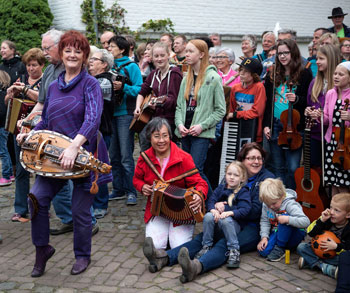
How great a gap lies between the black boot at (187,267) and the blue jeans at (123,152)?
2.37 meters

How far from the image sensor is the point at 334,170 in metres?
5.07

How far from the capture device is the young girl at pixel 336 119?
4973mm

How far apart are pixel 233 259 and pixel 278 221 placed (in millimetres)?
572

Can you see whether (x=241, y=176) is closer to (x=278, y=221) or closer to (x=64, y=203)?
(x=278, y=221)

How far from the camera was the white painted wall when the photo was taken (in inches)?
472

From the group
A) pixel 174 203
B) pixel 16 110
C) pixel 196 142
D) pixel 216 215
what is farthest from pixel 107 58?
pixel 216 215

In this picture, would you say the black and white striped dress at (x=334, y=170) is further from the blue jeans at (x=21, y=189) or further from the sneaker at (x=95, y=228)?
the blue jeans at (x=21, y=189)

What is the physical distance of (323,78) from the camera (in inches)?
216

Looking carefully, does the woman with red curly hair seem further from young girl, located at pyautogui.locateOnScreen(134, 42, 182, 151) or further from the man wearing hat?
the man wearing hat

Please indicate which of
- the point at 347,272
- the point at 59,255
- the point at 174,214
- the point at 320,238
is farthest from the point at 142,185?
the point at 347,272

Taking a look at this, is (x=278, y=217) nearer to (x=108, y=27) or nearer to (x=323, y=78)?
(x=323, y=78)

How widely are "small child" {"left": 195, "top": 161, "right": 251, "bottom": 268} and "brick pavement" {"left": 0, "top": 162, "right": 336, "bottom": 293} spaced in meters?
0.23

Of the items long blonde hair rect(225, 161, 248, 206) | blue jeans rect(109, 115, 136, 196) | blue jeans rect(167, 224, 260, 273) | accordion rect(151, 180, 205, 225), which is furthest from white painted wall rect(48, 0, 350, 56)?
blue jeans rect(167, 224, 260, 273)

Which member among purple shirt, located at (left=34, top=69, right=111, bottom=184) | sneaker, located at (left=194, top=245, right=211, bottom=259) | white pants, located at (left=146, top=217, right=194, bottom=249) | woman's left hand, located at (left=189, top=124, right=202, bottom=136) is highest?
purple shirt, located at (left=34, top=69, right=111, bottom=184)
